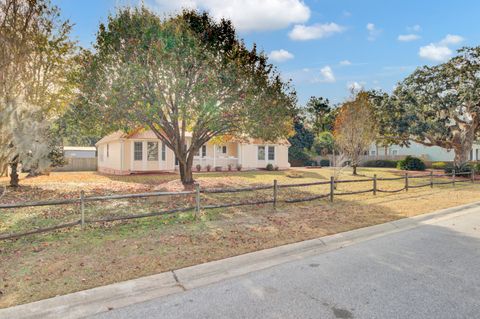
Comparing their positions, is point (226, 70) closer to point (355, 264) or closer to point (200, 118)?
point (200, 118)

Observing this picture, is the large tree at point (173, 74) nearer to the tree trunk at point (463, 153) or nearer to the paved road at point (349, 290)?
the paved road at point (349, 290)

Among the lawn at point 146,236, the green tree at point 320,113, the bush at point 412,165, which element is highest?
the green tree at point 320,113

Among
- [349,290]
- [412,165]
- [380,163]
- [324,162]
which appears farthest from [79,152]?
[349,290]

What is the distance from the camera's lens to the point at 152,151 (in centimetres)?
2598

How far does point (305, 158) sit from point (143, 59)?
119 ft

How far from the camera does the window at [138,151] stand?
82.6 feet

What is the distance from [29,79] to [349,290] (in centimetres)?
1634

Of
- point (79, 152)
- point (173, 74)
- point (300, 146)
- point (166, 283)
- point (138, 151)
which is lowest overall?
point (166, 283)

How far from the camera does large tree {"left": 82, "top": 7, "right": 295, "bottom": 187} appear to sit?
12.6 metres

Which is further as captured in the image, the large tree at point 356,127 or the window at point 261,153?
the window at point 261,153

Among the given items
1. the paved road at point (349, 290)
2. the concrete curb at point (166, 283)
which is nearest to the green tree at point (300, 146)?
the concrete curb at point (166, 283)

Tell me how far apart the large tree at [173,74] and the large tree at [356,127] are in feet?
47.0

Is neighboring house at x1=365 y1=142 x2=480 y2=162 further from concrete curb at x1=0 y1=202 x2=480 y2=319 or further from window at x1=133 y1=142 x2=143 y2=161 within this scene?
concrete curb at x1=0 y1=202 x2=480 y2=319

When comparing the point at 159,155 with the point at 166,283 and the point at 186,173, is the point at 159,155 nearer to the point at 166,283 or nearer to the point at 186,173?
the point at 186,173
